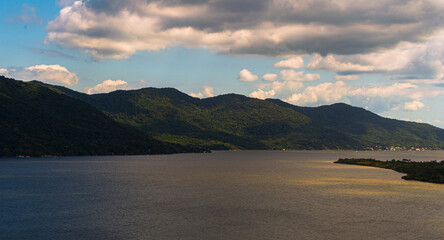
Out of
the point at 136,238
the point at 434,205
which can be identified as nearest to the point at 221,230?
the point at 136,238

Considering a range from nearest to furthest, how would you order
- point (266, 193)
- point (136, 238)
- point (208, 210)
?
1. point (136, 238)
2. point (208, 210)
3. point (266, 193)

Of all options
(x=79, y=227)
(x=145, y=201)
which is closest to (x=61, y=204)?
(x=145, y=201)

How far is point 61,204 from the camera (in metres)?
91.2

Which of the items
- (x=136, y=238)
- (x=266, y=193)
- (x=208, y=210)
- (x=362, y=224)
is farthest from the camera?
(x=266, y=193)

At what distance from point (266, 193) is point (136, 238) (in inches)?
2424

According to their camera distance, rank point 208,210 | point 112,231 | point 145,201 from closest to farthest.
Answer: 1. point 112,231
2. point 208,210
3. point 145,201

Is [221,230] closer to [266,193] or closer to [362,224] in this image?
[362,224]

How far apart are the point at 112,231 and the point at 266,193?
59.7 m

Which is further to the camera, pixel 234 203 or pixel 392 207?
pixel 234 203

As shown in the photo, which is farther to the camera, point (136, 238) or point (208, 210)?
point (208, 210)

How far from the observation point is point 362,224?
72.0 metres

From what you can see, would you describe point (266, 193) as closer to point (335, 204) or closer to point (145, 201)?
point (335, 204)

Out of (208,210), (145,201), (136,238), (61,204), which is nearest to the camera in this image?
(136,238)

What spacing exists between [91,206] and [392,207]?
68510 millimetres
